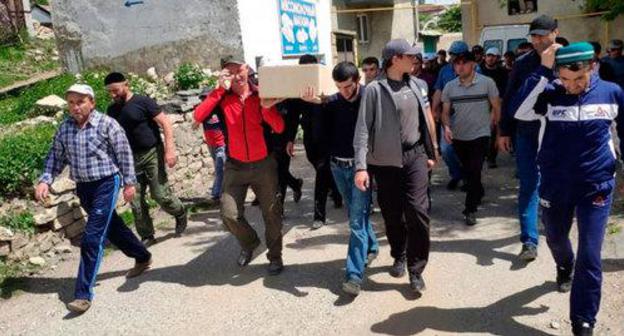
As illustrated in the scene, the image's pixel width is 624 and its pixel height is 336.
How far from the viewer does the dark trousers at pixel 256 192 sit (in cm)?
499

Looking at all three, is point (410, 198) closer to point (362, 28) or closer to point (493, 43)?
point (493, 43)

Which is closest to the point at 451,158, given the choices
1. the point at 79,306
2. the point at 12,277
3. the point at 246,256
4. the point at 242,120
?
the point at 246,256

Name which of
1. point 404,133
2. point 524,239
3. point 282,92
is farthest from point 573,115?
point 282,92

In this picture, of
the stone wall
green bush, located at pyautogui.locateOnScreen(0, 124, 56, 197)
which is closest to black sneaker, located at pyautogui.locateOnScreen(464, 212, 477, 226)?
the stone wall

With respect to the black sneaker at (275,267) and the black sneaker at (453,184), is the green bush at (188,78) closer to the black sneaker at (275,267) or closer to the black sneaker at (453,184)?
the black sneaker at (453,184)

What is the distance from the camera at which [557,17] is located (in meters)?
19.7

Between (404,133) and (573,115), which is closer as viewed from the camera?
(573,115)

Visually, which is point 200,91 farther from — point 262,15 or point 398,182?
point 398,182

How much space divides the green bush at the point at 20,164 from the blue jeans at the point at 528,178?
495 cm

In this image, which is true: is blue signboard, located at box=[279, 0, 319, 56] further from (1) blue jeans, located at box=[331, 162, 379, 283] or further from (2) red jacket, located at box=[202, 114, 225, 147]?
(1) blue jeans, located at box=[331, 162, 379, 283]

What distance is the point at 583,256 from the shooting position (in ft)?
11.4

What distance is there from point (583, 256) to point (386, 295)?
1.55 metres

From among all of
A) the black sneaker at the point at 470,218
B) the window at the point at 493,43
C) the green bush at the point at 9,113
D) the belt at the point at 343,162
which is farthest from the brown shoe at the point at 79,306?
the window at the point at 493,43

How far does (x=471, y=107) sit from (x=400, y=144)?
80.3 inches
